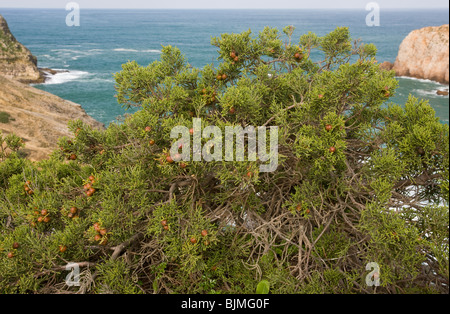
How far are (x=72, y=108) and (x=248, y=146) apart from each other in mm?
17809

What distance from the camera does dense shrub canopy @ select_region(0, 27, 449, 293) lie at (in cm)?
368

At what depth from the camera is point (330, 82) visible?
4008mm

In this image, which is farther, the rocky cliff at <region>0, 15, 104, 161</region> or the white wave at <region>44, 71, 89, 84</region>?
the white wave at <region>44, 71, 89, 84</region>

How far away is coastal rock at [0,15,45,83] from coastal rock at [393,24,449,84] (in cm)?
4514

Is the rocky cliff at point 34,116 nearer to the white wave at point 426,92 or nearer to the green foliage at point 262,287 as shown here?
the green foliage at point 262,287

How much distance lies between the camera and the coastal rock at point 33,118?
33.8 feet

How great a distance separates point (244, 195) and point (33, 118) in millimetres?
11068

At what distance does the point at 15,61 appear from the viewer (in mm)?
34531

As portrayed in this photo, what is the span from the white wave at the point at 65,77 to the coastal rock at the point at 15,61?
12.2 ft

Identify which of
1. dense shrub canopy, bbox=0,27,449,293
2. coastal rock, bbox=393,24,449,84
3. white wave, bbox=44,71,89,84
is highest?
coastal rock, bbox=393,24,449,84

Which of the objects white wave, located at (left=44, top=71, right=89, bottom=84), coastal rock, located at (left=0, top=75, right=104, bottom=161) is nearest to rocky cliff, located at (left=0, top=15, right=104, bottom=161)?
coastal rock, located at (left=0, top=75, right=104, bottom=161)

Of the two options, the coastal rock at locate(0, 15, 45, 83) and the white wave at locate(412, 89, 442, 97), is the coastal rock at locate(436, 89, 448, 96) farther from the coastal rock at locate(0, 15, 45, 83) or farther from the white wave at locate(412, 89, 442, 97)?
the coastal rock at locate(0, 15, 45, 83)

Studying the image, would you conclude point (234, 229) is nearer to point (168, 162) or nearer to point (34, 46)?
point (168, 162)

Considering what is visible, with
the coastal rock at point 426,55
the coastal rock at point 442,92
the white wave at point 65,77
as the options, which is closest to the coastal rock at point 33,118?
the white wave at point 65,77
